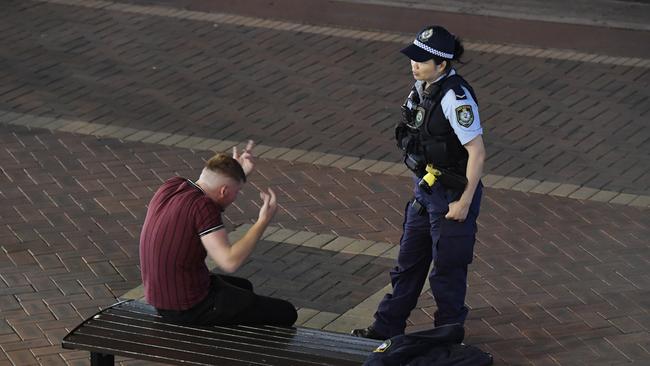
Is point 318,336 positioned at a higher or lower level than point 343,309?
higher

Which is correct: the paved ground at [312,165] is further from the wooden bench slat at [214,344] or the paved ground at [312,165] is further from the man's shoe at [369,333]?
the wooden bench slat at [214,344]

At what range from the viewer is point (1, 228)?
872cm

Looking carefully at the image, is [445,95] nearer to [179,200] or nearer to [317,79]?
[179,200]

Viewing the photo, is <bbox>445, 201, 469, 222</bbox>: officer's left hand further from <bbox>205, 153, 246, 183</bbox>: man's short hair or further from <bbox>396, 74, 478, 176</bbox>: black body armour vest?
<bbox>205, 153, 246, 183</bbox>: man's short hair

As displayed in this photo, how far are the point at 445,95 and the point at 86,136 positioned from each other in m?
4.44

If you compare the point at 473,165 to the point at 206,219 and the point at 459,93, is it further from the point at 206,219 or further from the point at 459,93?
the point at 206,219

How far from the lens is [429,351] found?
611 cm

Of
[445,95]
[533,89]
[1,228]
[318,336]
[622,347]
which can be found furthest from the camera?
[533,89]

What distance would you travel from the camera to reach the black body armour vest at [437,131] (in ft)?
22.2

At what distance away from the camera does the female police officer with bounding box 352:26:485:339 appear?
6.72 metres

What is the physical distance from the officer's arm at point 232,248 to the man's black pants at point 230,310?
0.96 feet

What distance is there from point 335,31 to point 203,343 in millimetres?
7765

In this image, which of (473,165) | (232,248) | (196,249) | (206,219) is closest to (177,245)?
(196,249)

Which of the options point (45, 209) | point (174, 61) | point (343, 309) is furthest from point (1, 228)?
point (174, 61)
